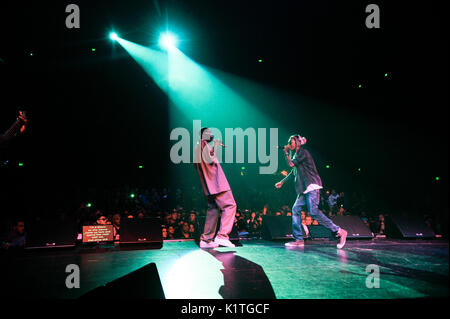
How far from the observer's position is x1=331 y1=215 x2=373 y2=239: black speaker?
18.0 feet

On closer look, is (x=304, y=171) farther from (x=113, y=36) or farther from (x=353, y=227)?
(x=113, y=36)

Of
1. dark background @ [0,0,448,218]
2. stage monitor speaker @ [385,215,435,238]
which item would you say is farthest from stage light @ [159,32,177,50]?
stage monitor speaker @ [385,215,435,238]

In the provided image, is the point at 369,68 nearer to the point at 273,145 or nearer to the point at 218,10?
the point at 273,145

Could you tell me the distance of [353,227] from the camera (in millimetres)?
5613

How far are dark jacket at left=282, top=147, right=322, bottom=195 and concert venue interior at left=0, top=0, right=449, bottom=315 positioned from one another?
0.14 feet

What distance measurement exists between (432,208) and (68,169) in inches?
426

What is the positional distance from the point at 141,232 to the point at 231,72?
6.24 metres

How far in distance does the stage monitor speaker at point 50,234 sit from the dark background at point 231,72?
1.65 metres

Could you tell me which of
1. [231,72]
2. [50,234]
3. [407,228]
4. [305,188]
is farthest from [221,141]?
[231,72]

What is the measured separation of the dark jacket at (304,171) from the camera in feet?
15.1

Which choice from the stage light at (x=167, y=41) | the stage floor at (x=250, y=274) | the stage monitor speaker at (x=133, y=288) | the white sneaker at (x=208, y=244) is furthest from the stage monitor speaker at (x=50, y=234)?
the stage light at (x=167, y=41)

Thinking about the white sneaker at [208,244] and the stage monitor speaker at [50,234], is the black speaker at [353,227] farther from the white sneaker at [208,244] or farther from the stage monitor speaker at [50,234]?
the stage monitor speaker at [50,234]
